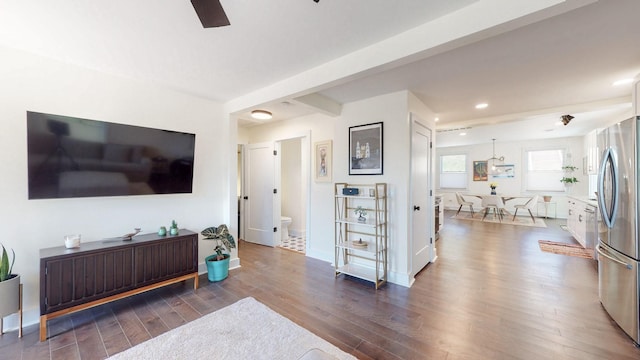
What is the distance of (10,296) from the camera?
6.36ft

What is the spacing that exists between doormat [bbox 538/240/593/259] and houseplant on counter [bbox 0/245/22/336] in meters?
7.01

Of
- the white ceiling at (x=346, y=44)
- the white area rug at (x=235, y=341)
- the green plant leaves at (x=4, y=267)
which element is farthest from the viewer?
the green plant leaves at (x=4, y=267)

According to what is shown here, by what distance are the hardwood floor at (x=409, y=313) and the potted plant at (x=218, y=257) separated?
13 cm

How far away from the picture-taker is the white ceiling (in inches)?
61.5

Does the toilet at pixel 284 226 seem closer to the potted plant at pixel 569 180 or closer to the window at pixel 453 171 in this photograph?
Answer: the window at pixel 453 171

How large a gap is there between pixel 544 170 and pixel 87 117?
1100cm

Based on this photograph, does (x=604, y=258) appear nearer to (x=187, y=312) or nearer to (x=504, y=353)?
(x=504, y=353)

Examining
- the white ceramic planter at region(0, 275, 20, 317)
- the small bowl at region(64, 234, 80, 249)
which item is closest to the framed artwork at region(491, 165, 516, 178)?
the small bowl at region(64, 234, 80, 249)

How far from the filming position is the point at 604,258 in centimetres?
243

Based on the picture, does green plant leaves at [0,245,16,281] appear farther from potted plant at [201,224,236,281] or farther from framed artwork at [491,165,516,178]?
framed artwork at [491,165,516,178]

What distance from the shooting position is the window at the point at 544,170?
24.9 ft

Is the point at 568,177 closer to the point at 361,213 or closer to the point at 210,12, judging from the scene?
the point at 361,213

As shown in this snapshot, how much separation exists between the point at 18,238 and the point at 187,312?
1606 millimetres

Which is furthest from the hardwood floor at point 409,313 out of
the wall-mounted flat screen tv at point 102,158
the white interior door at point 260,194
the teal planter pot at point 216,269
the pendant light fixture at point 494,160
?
the pendant light fixture at point 494,160
